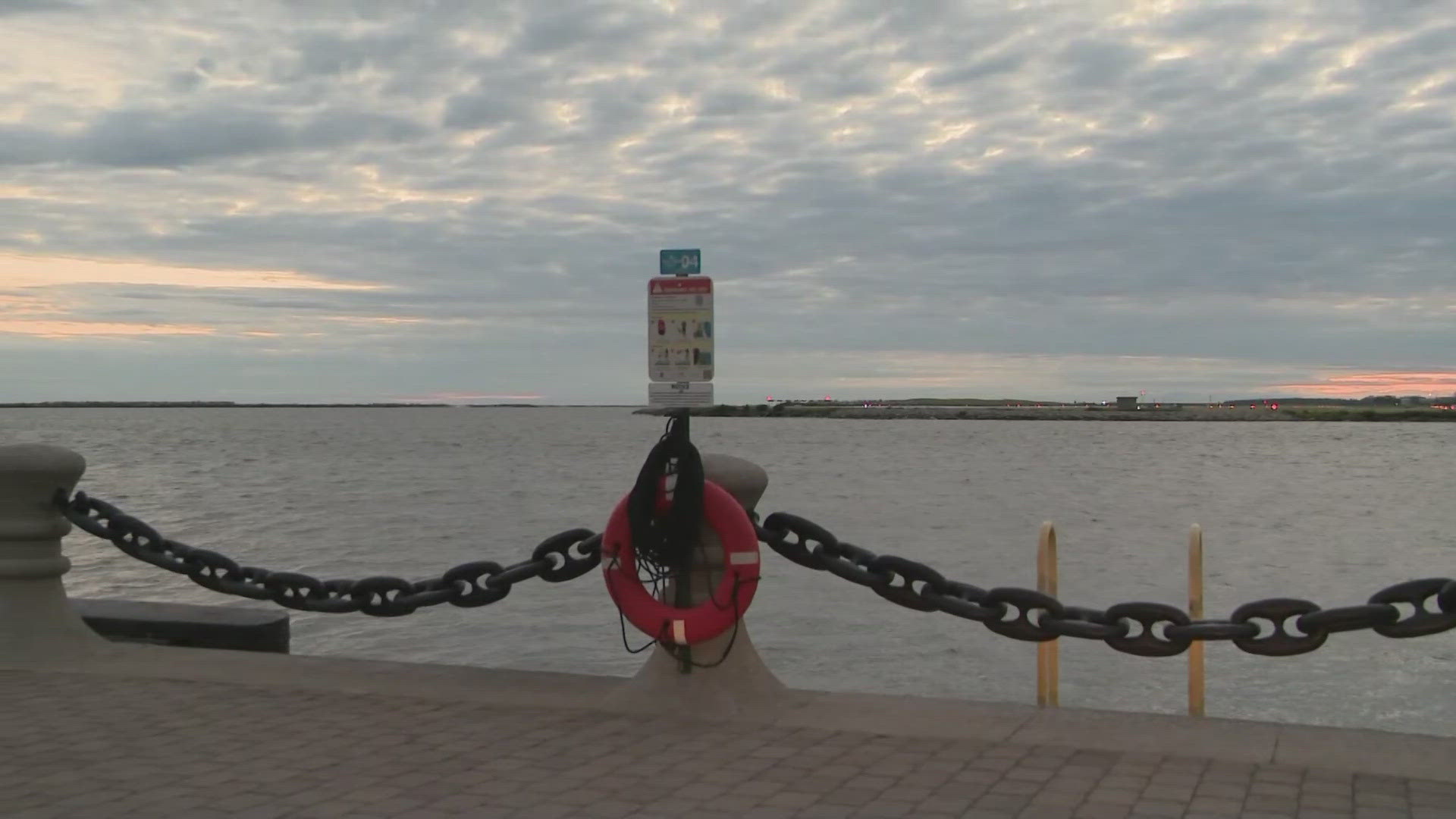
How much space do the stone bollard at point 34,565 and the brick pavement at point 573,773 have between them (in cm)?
119

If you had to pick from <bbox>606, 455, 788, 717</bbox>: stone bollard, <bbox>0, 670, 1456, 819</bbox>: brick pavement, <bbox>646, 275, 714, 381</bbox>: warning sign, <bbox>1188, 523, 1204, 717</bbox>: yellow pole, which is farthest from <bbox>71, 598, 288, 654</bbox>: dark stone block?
<bbox>1188, 523, 1204, 717</bbox>: yellow pole

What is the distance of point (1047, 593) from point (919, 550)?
58.1ft

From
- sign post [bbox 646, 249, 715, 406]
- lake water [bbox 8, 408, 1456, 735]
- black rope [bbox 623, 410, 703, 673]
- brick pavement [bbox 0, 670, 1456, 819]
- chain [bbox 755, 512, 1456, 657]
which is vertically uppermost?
sign post [bbox 646, 249, 715, 406]

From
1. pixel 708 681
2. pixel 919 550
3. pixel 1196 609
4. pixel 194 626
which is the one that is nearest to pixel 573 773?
pixel 708 681

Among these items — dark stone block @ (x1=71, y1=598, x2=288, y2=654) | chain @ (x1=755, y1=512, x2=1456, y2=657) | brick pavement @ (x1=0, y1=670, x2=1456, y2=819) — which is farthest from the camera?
dark stone block @ (x1=71, y1=598, x2=288, y2=654)

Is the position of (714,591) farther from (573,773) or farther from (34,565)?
(34,565)

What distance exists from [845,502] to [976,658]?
2376cm

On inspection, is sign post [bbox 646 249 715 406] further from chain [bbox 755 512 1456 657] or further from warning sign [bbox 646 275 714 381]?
chain [bbox 755 512 1456 657]

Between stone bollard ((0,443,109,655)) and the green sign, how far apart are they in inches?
143

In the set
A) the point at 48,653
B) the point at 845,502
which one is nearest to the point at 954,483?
the point at 845,502

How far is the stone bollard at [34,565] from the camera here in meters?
7.49

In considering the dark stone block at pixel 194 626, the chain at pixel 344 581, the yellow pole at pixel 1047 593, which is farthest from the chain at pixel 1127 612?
the dark stone block at pixel 194 626

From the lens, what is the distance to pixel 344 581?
7.44 m

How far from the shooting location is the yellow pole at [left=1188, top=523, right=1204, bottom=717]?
656 cm
